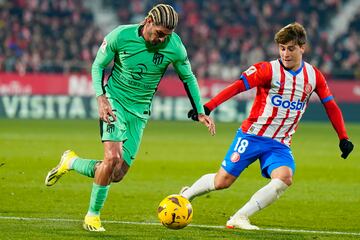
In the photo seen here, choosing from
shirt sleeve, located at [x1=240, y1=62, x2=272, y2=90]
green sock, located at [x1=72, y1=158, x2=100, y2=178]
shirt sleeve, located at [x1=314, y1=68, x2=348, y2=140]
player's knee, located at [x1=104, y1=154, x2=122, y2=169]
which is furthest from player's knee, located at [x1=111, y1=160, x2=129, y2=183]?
shirt sleeve, located at [x1=314, y1=68, x2=348, y2=140]

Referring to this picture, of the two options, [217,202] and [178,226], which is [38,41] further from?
[178,226]

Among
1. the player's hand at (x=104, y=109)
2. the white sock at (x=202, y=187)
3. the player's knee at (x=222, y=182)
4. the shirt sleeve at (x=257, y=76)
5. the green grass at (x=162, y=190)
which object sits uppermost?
the shirt sleeve at (x=257, y=76)

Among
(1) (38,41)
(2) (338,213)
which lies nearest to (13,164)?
(2) (338,213)

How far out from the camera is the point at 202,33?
34.4 meters

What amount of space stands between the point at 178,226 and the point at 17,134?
14618mm

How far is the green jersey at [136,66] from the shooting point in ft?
27.9

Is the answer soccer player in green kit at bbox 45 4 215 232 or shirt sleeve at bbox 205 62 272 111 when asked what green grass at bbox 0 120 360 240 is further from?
shirt sleeve at bbox 205 62 272 111

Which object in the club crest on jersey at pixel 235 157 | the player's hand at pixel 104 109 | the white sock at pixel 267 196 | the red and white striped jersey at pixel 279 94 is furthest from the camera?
the club crest on jersey at pixel 235 157

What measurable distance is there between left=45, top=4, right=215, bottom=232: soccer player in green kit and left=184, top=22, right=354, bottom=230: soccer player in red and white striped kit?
493 mm

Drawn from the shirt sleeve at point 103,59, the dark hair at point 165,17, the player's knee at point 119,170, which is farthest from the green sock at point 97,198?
the dark hair at point 165,17

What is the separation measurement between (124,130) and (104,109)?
590 millimetres

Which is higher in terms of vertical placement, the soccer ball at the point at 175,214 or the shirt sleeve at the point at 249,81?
the shirt sleeve at the point at 249,81

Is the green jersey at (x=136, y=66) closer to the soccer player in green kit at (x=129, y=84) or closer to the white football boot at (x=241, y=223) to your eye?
the soccer player in green kit at (x=129, y=84)

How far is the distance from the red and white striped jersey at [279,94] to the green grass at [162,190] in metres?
0.99
